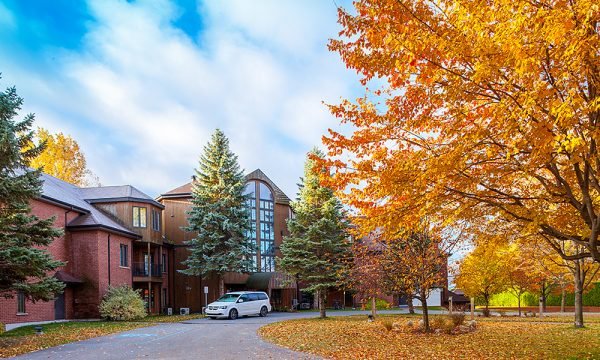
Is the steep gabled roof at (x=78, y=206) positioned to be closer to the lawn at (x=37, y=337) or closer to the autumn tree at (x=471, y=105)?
the lawn at (x=37, y=337)

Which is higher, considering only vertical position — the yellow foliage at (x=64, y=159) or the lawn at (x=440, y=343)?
the yellow foliage at (x=64, y=159)

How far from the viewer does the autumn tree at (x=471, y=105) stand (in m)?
7.21

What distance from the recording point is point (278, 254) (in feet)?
151

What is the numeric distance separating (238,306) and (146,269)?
9.43 m

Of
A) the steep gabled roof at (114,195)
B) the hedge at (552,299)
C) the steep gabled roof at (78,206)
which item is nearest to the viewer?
the steep gabled roof at (78,206)

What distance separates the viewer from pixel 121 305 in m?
29.3

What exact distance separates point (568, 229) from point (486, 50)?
6266 millimetres

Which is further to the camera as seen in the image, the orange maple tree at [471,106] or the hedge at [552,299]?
the hedge at [552,299]

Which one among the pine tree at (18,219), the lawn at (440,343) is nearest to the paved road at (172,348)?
the lawn at (440,343)

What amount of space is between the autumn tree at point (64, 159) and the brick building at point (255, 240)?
25.9ft

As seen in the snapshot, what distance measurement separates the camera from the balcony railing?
36094 mm

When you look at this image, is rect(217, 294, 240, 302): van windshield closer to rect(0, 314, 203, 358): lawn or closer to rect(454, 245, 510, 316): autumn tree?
rect(0, 314, 203, 358): lawn

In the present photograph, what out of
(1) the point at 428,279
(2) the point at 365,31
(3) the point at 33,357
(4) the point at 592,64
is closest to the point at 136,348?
(3) the point at 33,357

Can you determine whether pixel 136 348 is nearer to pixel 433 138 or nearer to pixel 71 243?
pixel 433 138
